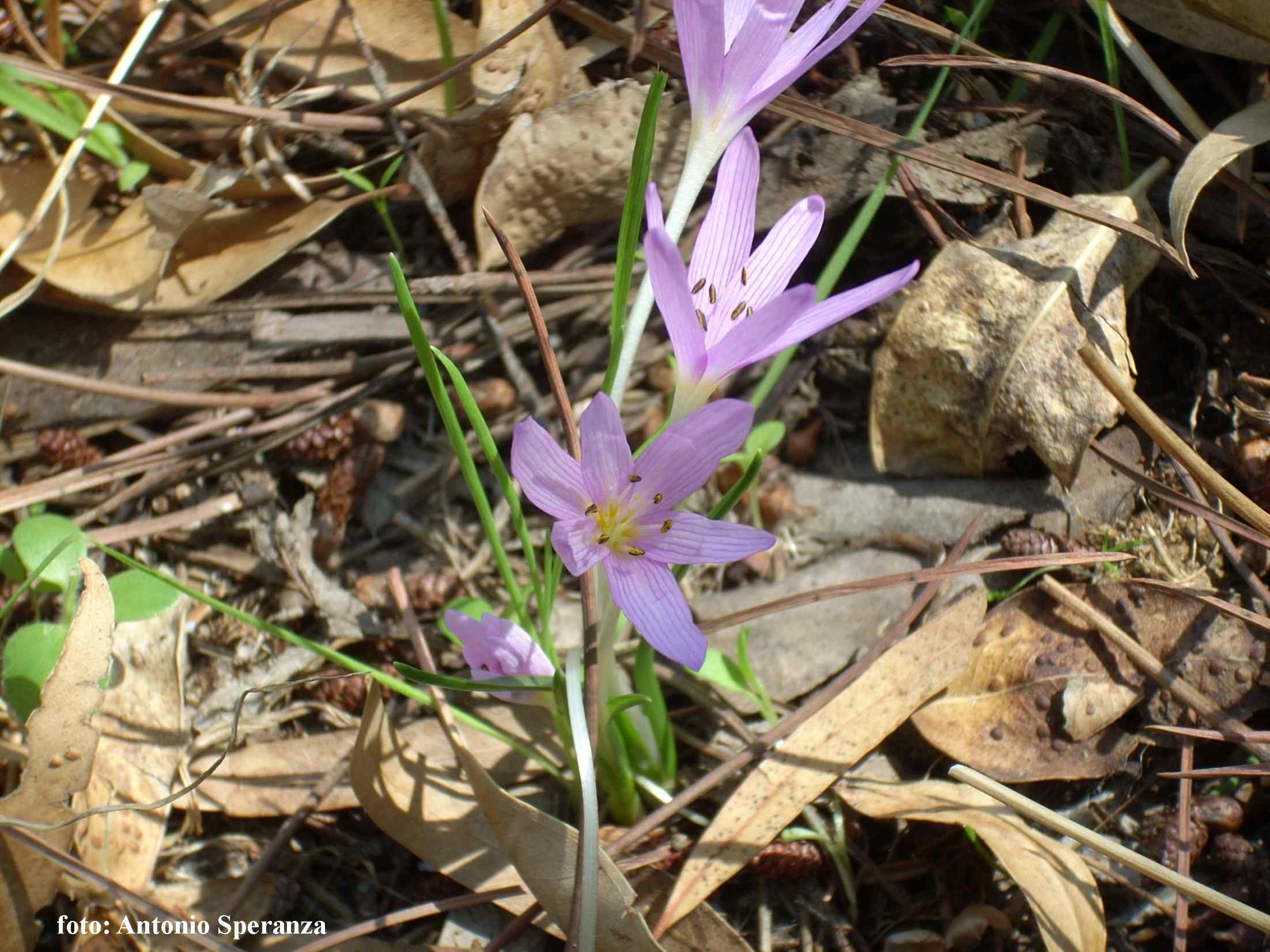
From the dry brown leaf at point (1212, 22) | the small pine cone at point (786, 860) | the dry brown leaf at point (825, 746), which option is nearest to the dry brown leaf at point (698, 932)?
the dry brown leaf at point (825, 746)

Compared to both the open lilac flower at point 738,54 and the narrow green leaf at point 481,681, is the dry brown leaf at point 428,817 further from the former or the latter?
the open lilac flower at point 738,54

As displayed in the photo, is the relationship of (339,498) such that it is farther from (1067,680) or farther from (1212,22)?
(1212,22)

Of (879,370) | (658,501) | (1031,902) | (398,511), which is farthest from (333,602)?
(1031,902)

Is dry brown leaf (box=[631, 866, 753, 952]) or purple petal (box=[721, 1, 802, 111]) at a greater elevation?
purple petal (box=[721, 1, 802, 111])

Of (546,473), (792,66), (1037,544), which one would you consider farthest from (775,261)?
(1037,544)

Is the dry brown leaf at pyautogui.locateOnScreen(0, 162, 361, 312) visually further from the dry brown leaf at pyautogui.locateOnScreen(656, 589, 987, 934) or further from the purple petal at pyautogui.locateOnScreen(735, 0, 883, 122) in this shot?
the dry brown leaf at pyautogui.locateOnScreen(656, 589, 987, 934)

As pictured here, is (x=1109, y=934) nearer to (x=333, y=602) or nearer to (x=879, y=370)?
(x=879, y=370)

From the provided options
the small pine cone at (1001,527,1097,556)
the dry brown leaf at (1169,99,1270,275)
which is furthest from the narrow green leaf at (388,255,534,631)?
the dry brown leaf at (1169,99,1270,275)
